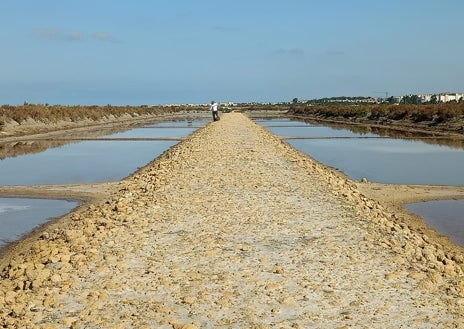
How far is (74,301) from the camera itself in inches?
194

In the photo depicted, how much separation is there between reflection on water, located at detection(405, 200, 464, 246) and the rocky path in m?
1.16

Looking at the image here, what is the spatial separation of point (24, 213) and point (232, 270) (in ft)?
20.6

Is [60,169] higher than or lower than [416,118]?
lower

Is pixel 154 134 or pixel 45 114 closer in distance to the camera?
pixel 154 134

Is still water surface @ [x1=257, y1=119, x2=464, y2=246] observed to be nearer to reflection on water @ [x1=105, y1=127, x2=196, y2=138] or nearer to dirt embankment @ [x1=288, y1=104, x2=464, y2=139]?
dirt embankment @ [x1=288, y1=104, x2=464, y2=139]

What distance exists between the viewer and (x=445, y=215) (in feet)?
34.1

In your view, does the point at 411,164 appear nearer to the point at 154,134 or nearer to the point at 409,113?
the point at 154,134

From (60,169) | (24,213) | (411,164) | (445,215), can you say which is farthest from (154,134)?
(445,215)

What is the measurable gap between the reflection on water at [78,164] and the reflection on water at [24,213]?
3.00 m

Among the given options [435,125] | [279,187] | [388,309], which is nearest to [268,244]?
[388,309]

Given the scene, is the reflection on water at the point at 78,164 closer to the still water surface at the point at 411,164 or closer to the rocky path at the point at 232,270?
the rocky path at the point at 232,270

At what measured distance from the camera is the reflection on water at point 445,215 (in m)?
8.92

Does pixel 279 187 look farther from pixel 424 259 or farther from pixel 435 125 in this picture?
pixel 435 125

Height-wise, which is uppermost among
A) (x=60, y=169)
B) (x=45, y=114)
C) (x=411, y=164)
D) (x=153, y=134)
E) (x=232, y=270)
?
(x=45, y=114)
